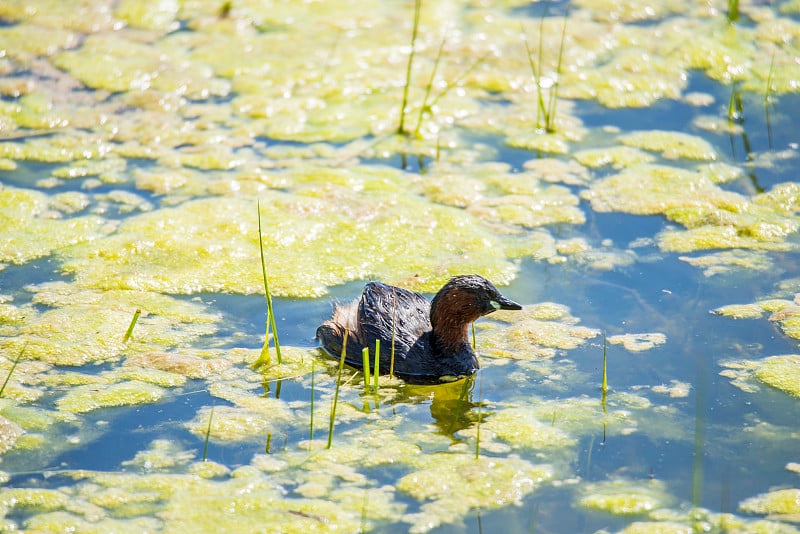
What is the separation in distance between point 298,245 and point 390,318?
1344mm

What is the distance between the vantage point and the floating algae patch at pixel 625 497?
3.83 metres

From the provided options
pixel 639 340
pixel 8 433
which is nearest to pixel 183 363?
pixel 8 433

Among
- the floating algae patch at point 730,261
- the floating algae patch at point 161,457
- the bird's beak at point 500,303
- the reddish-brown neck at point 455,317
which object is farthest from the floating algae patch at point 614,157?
the floating algae patch at point 161,457

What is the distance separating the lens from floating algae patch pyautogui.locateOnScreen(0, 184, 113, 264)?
236 inches

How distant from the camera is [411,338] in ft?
16.6

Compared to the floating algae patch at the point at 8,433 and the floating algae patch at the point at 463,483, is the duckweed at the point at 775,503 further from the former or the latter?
the floating algae patch at the point at 8,433

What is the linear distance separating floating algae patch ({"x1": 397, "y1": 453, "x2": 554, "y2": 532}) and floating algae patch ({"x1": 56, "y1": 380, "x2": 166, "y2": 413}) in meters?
1.34

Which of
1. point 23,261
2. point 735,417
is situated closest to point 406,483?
point 735,417

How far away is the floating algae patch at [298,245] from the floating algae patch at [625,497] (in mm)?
2002

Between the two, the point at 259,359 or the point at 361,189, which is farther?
the point at 361,189

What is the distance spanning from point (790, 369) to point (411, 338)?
1871 mm

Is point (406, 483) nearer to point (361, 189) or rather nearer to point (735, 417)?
point (735, 417)

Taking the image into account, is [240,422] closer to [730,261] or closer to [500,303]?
[500,303]

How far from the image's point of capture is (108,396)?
15.0 feet
